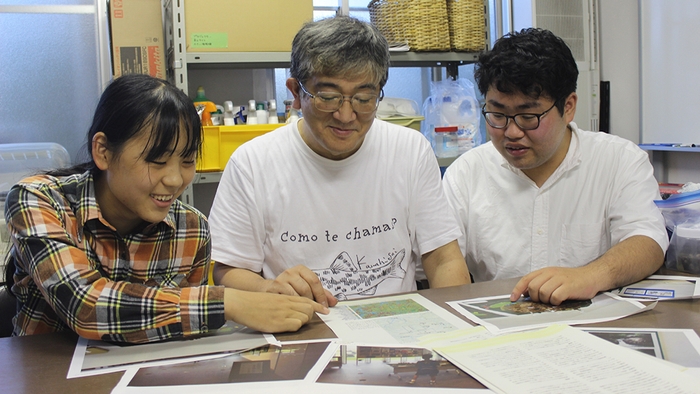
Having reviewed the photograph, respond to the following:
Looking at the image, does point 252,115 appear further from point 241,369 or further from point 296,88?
point 241,369

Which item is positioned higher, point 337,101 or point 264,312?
point 337,101

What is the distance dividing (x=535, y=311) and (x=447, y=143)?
65.4 inches

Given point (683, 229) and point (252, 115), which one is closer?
point (683, 229)

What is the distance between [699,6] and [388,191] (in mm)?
1892

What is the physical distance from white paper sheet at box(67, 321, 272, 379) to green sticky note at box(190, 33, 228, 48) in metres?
1.52

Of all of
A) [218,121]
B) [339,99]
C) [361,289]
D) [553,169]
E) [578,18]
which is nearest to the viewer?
[339,99]

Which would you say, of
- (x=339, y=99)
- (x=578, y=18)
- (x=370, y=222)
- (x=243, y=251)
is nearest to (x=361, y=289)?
(x=370, y=222)

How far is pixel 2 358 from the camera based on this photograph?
852 millimetres

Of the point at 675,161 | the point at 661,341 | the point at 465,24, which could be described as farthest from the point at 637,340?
the point at 675,161

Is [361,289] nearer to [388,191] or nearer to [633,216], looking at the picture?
[388,191]

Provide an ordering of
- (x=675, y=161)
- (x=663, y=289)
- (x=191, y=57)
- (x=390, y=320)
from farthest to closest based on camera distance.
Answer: (x=675, y=161) < (x=191, y=57) < (x=663, y=289) < (x=390, y=320)

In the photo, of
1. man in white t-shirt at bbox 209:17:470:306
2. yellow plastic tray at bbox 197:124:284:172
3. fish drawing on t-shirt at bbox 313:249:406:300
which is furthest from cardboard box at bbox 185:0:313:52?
fish drawing on t-shirt at bbox 313:249:406:300

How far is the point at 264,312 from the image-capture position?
919 millimetres

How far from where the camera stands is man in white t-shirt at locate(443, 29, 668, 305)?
140 cm
